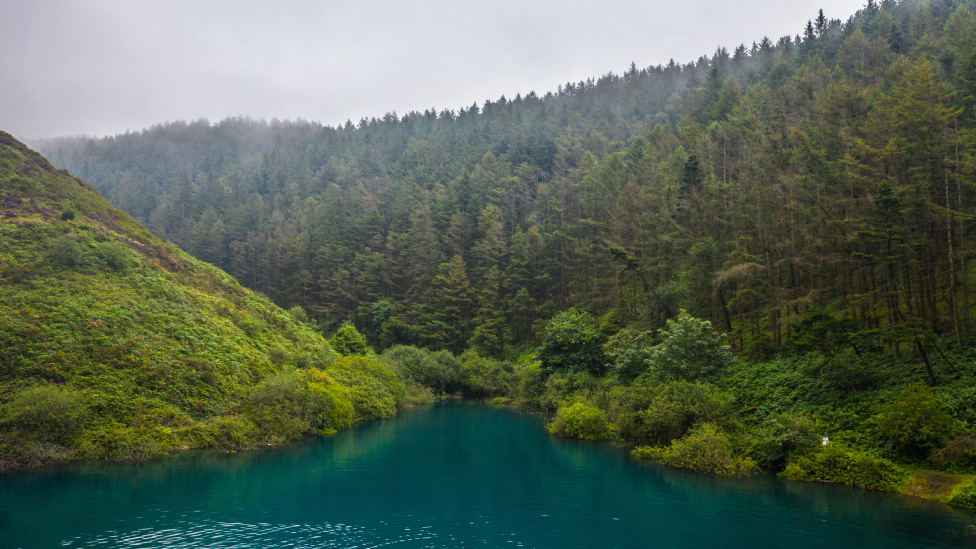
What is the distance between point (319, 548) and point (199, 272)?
3689cm

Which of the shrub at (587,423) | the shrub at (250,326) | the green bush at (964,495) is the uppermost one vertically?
Result: the shrub at (250,326)

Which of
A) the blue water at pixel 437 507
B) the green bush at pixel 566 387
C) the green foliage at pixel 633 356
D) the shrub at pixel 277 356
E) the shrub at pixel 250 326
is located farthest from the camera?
the green bush at pixel 566 387

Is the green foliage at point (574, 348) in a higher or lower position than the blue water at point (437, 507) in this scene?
higher

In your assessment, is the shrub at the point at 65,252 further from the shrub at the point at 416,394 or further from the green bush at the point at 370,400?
the shrub at the point at 416,394

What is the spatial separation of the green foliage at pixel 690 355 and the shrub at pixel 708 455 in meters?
4.22

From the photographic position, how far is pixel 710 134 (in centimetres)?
6656

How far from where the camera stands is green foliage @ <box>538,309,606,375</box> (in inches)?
1827

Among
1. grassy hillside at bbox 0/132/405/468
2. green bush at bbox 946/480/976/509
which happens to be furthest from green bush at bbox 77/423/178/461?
green bush at bbox 946/480/976/509

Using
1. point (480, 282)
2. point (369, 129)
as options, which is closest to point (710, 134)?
point (480, 282)

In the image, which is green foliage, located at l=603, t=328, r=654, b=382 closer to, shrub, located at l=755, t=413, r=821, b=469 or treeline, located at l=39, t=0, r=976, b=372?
treeline, located at l=39, t=0, r=976, b=372

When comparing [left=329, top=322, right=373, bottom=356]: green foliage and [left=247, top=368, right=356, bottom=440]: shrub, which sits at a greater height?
[left=329, top=322, right=373, bottom=356]: green foliage

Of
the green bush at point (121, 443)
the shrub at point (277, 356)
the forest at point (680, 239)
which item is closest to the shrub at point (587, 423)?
the forest at point (680, 239)

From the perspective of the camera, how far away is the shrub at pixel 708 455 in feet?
87.9

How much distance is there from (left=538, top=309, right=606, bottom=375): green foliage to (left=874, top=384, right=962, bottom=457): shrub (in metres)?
24.1
